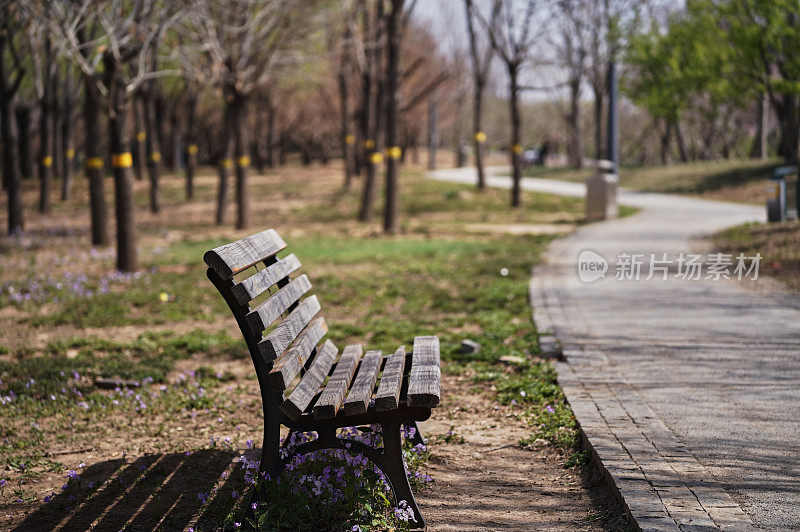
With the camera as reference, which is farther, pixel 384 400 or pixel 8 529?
pixel 8 529

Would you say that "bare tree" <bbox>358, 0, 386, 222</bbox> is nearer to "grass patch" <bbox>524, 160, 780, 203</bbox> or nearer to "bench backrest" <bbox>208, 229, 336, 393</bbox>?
"grass patch" <bbox>524, 160, 780, 203</bbox>

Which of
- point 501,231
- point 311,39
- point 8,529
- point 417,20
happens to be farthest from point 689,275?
point 417,20

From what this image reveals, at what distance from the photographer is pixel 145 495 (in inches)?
157

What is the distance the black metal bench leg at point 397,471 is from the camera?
3486mm

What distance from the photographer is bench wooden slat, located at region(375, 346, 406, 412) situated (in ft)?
11.0

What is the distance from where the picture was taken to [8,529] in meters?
3.62

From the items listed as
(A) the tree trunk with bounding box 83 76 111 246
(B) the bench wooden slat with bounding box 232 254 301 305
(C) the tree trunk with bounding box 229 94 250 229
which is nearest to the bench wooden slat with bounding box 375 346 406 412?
(B) the bench wooden slat with bounding box 232 254 301 305

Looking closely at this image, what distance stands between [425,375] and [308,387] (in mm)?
529

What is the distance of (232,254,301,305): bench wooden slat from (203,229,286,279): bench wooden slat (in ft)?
0.19

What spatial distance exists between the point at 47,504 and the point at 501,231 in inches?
549

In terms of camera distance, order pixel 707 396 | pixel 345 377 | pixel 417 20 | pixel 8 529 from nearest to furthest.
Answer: pixel 8 529 → pixel 345 377 → pixel 707 396 → pixel 417 20

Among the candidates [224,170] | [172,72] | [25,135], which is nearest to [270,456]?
[172,72]

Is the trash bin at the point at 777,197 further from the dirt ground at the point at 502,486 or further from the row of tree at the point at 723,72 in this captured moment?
the dirt ground at the point at 502,486

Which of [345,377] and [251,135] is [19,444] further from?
[251,135]
